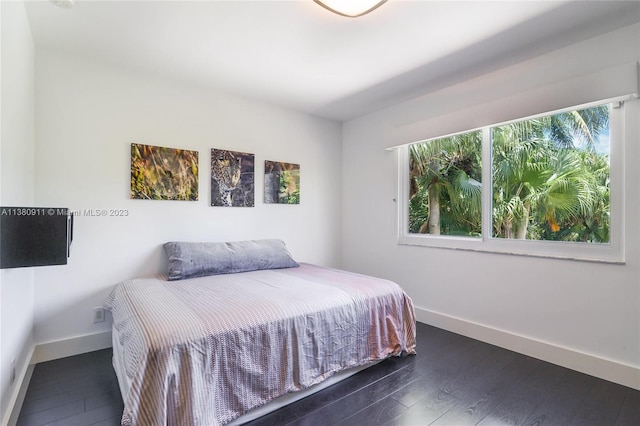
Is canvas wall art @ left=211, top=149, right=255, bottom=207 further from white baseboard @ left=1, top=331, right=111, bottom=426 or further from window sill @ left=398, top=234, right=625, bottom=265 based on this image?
window sill @ left=398, top=234, right=625, bottom=265

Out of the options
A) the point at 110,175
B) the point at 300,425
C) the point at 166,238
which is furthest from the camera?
the point at 166,238

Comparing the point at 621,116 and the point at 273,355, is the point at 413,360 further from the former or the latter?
the point at 621,116

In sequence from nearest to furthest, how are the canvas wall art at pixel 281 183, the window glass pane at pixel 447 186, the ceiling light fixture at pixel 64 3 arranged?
the ceiling light fixture at pixel 64 3
the window glass pane at pixel 447 186
the canvas wall art at pixel 281 183

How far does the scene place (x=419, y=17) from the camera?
1958mm

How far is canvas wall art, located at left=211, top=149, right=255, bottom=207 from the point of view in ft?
10.4

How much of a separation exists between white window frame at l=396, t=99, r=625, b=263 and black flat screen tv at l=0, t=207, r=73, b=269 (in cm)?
298

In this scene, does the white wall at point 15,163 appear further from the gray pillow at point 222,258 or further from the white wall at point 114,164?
the gray pillow at point 222,258

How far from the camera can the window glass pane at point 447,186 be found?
294cm

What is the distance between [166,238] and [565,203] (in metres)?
3.45

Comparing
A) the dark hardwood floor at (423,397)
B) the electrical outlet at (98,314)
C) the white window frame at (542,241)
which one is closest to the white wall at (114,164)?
the electrical outlet at (98,314)

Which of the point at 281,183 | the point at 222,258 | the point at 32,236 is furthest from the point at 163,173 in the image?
the point at 32,236

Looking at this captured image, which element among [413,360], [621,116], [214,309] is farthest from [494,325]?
[214,309]

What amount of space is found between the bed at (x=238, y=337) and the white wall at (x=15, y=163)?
0.50 m

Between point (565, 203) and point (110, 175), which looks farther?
point (110, 175)
